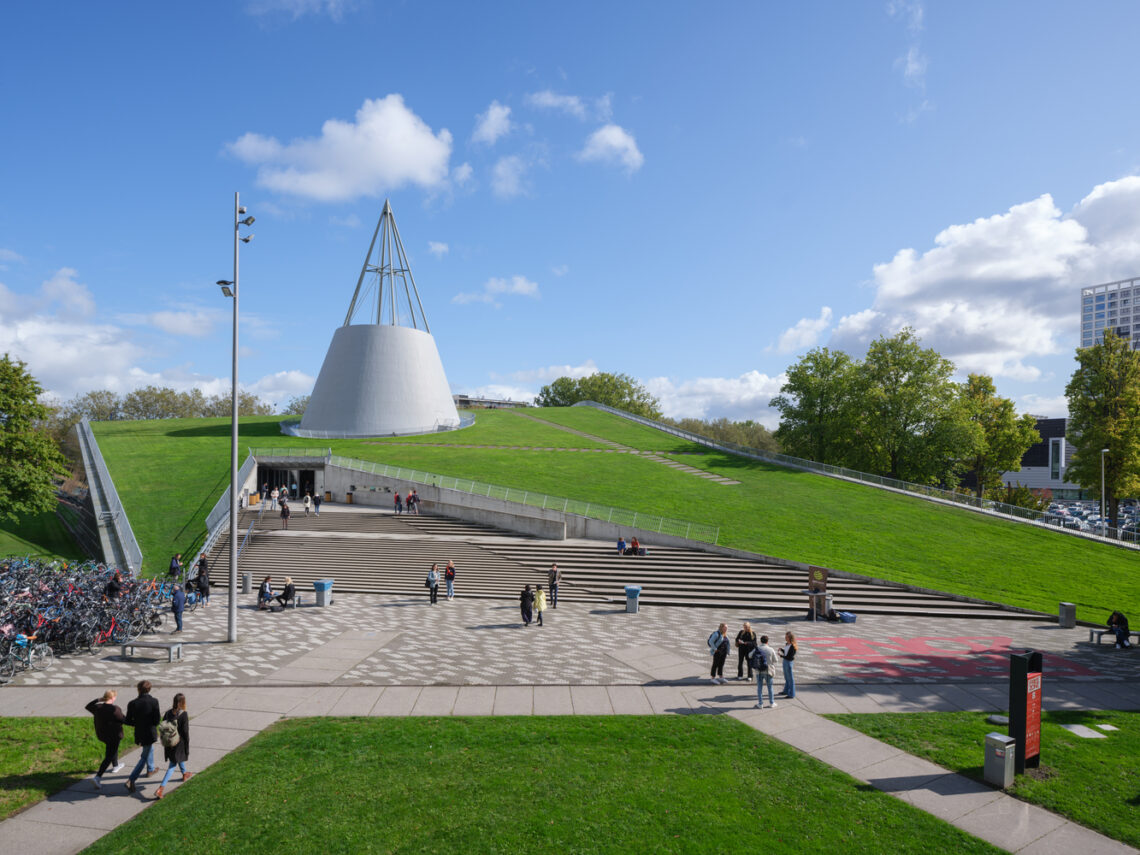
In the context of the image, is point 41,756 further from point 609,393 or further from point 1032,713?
point 609,393

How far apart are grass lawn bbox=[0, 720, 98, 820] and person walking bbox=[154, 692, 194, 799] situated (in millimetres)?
1442

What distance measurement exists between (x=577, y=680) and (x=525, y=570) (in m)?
11.3

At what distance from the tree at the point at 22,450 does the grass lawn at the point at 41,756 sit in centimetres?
2174

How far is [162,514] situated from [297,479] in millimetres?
10277

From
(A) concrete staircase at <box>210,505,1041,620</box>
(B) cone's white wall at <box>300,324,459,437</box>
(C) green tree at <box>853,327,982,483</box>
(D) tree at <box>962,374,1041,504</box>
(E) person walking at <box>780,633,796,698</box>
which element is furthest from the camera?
(B) cone's white wall at <box>300,324,459,437</box>

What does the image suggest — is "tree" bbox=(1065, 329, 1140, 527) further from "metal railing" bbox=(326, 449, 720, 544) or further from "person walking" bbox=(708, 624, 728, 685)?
"person walking" bbox=(708, 624, 728, 685)

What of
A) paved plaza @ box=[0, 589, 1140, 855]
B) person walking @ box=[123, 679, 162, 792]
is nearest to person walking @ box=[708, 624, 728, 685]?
paved plaza @ box=[0, 589, 1140, 855]

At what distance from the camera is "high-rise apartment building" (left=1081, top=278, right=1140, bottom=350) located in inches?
6476

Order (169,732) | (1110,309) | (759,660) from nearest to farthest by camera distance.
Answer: (169,732)
(759,660)
(1110,309)

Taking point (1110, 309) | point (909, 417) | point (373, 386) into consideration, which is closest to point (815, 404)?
point (909, 417)

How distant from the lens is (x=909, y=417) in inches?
1657

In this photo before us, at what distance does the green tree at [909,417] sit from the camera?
135 ft

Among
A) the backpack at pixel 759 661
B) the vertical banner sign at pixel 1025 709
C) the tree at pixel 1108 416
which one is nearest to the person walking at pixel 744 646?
the backpack at pixel 759 661

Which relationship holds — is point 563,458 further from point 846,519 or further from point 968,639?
point 968,639
